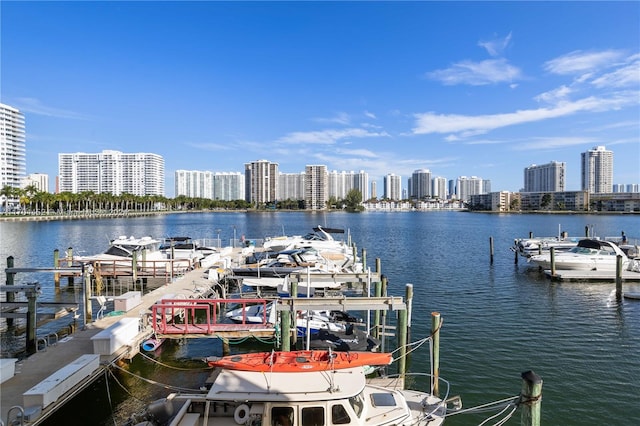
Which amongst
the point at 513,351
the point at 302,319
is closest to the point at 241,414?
the point at 302,319

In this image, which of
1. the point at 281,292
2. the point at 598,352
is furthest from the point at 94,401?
the point at 598,352

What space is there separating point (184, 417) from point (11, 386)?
6.10 metres

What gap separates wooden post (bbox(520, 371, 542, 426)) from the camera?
737cm

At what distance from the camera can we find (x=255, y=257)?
129 feet

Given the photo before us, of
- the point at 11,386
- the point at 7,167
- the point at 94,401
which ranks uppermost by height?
the point at 7,167

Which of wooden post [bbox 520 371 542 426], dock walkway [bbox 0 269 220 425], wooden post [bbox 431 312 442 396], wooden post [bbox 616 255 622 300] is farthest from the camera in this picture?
wooden post [bbox 616 255 622 300]

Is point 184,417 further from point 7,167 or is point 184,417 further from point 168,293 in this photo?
point 7,167

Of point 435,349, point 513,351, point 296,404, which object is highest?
point 296,404

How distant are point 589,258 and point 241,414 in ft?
123

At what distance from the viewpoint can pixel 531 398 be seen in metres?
7.43

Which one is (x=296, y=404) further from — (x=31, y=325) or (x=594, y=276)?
(x=594, y=276)

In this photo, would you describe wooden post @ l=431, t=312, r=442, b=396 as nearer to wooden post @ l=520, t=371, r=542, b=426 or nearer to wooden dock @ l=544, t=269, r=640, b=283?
wooden post @ l=520, t=371, r=542, b=426

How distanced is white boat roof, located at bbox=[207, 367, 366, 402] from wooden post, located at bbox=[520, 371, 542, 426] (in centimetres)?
337

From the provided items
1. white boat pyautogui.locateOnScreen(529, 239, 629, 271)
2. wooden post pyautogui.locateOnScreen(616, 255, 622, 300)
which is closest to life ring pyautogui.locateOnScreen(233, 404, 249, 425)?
wooden post pyautogui.locateOnScreen(616, 255, 622, 300)
